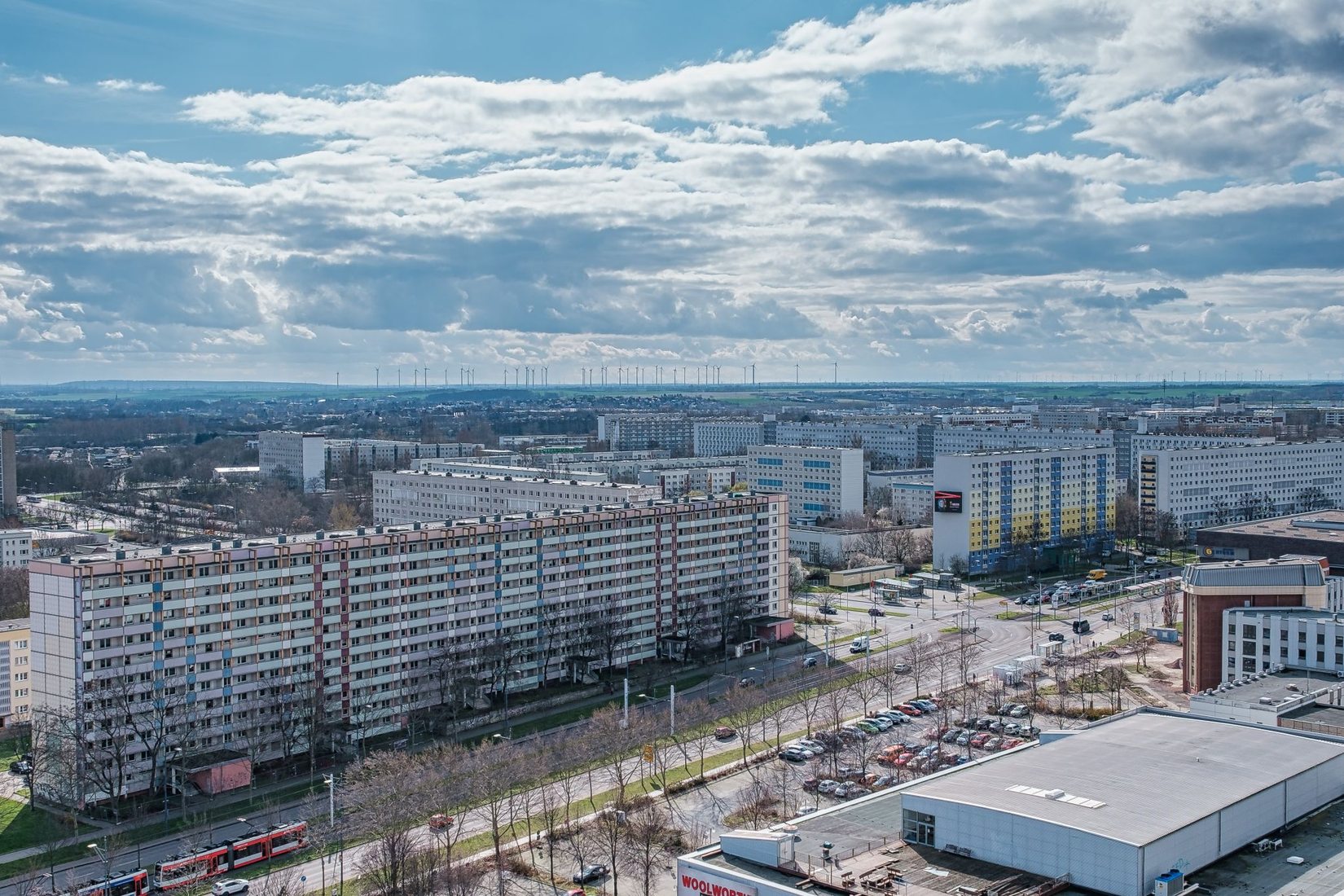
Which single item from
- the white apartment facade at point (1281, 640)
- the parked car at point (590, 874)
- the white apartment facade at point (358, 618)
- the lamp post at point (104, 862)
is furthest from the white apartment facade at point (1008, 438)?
the lamp post at point (104, 862)

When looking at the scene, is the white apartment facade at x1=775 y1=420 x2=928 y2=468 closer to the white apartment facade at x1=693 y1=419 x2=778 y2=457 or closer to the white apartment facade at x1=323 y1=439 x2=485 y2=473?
the white apartment facade at x1=693 y1=419 x2=778 y2=457

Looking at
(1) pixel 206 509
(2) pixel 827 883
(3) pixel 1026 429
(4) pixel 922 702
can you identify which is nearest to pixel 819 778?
(4) pixel 922 702

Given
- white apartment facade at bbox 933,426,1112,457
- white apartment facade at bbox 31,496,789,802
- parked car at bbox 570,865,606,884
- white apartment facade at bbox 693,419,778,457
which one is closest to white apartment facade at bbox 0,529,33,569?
white apartment facade at bbox 31,496,789,802

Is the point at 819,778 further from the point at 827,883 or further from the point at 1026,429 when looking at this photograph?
the point at 1026,429

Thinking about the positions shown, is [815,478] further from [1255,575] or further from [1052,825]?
[1052,825]

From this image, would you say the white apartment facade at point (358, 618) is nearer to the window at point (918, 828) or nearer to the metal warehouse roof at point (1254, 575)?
the metal warehouse roof at point (1254, 575)

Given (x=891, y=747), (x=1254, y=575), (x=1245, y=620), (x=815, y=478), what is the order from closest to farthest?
(x=891, y=747)
(x=1245, y=620)
(x=1254, y=575)
(x=815, y=478)

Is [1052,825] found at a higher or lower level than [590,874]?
higher

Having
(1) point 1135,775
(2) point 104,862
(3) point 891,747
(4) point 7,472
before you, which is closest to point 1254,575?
(3) point 891,747
